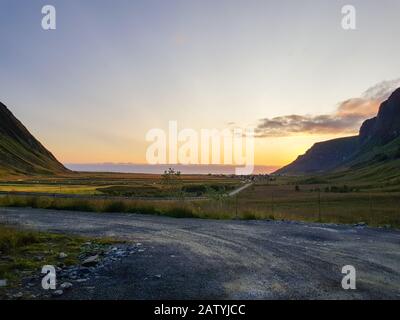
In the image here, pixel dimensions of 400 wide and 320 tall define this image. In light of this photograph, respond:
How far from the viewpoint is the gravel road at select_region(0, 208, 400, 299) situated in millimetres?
9977

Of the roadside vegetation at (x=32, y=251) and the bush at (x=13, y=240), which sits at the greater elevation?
the bush at (x=13, y=240)

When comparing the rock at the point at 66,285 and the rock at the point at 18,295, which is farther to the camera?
the rock at the point at 66,285

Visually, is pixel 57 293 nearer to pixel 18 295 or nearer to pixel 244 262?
pixel 18 295

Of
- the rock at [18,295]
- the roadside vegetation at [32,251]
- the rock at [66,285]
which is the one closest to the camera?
the rock at [18,295]

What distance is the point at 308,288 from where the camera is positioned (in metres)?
10.2

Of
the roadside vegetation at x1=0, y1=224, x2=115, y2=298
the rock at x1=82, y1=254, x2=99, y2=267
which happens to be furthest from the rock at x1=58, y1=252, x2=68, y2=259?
the rock at x1=82, y1=254, x2=99, y2=267

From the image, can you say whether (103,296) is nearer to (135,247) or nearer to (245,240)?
(135,247)

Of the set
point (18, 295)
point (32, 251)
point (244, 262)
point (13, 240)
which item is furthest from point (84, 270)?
point (13, 240)

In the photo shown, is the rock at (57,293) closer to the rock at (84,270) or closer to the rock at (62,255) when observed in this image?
the rock at (84,270)

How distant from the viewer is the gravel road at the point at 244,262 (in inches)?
393

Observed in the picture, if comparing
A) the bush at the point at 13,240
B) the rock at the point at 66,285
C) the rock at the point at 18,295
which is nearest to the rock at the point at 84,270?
the rock at the point at 66,285

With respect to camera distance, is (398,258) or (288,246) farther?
(288,246)

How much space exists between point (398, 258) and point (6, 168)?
203 metres
